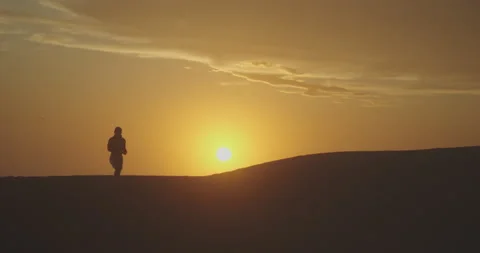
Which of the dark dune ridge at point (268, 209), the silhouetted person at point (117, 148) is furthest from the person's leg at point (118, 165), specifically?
the dark dune ridge at point (268, 209)

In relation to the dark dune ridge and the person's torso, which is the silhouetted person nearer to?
the person's torso

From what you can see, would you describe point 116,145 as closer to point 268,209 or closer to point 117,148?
point 117,148

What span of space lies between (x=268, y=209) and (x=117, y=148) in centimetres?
541

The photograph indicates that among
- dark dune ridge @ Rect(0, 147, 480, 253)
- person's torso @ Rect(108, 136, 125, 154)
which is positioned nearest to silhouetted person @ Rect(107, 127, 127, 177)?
person's torso @ Rect(108, 136, 125, 154)

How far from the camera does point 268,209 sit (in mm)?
15945

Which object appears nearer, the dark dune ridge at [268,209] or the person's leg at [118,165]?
the dark dune ridge at [268,209]

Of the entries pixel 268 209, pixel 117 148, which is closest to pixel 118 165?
pixel 117 148

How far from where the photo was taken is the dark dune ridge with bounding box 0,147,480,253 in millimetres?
14180

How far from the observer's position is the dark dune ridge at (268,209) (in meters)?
14.2

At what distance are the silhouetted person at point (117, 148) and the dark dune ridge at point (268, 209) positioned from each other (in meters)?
1.80

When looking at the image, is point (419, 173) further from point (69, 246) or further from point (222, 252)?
point (69, 246)

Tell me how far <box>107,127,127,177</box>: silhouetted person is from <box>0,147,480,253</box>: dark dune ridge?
5.92ft

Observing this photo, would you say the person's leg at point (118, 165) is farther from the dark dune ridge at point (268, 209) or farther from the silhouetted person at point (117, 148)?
the dark dune ridge at point (268, 209)

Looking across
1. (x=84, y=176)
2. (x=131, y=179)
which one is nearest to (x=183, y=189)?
(x=131, y=179)
